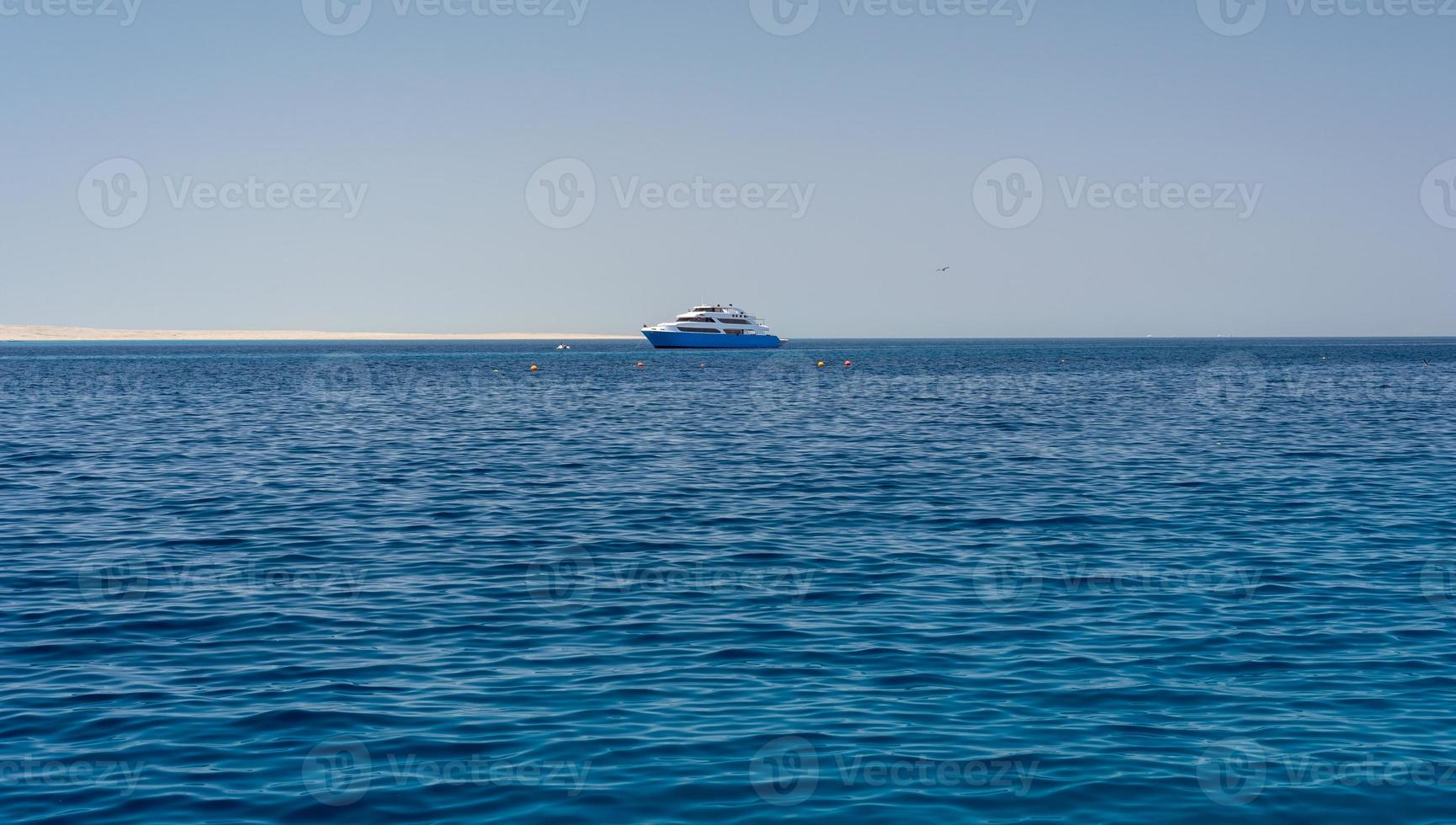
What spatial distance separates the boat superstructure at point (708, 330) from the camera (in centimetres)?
18938

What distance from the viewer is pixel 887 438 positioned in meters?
43.2

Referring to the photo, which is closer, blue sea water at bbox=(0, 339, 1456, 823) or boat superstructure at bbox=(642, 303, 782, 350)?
blue sea water at bbox=(0, 339, 1456, 823)

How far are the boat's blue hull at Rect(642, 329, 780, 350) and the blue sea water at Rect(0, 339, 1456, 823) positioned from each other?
502ft

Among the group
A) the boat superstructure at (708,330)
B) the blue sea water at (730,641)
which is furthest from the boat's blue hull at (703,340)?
the blue sea water at (730,641)

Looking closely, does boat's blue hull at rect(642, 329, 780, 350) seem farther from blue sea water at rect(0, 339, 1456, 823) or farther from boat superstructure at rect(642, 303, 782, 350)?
blue sea water at rect(0, 339, 1456, 823)

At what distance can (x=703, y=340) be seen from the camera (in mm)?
189000

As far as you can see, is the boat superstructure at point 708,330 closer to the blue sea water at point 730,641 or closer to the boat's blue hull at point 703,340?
the boat's blue hull at point 703,340

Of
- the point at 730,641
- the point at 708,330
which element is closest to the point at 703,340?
the point at 708,330

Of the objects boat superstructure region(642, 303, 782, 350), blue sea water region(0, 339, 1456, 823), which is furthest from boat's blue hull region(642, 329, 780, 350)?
blue sea water region(0, 339, 1456, 823)

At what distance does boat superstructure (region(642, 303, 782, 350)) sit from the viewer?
189375 mm

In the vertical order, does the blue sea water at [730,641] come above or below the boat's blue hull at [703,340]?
below

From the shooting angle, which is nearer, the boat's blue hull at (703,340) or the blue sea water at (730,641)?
the blue sea water at (730,641)

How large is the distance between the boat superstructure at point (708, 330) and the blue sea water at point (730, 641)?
155m

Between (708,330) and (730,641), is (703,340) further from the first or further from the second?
(730,641)
